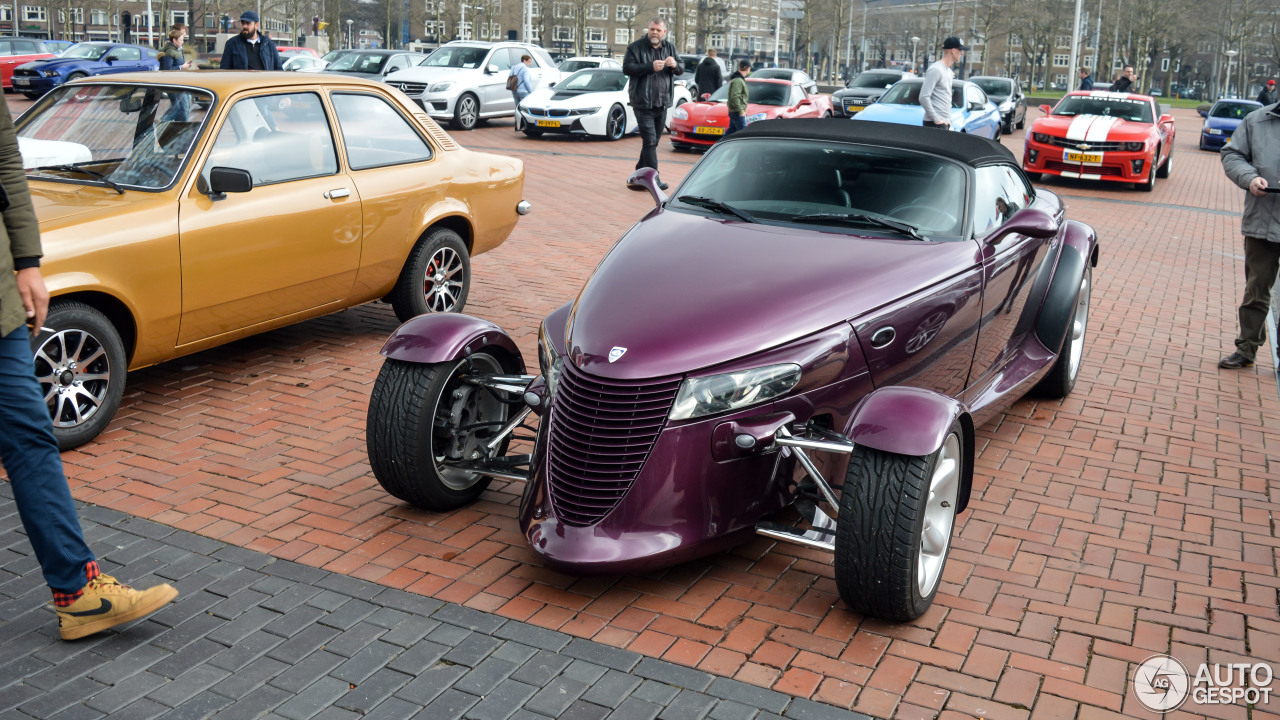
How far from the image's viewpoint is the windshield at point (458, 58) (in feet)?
76.5

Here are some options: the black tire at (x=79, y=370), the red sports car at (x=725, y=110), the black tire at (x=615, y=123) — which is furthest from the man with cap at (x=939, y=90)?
the black tire at (x=79, y=370)

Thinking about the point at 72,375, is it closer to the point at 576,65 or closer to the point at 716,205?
the point at 716,205

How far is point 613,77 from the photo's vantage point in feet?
73.7

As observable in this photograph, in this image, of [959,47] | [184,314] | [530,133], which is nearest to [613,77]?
[530,133]

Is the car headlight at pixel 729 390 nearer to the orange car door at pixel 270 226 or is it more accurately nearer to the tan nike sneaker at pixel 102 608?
the tan nike sneaker at pixel 102 608

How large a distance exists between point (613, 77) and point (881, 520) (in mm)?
20058

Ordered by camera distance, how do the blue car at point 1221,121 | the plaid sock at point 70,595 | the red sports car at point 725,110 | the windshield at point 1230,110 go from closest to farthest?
the plaid sock at point 70,595 → the red sports car at point 725,110 → the blue car at point 1221,121 → the windshield at point 1230,110

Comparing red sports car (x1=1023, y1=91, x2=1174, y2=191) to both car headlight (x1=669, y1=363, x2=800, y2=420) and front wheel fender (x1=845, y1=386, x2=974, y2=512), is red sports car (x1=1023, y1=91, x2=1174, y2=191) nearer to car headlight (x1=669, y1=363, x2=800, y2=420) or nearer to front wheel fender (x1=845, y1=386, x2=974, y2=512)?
front wheel fender (x1=845, y1=386, x2=974, y2=512)

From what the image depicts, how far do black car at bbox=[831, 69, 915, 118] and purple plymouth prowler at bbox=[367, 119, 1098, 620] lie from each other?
18.9 metres

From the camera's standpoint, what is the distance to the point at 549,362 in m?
4.26

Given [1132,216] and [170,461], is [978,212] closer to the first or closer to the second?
[170,461]

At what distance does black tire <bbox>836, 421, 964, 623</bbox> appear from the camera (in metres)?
3.43

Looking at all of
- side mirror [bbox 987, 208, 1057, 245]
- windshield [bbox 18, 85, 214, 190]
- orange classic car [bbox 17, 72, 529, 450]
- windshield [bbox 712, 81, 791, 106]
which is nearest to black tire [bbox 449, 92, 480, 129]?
windshield [bbox 712, 81, 791, 106]

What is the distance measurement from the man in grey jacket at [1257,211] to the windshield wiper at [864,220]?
3306 mm
